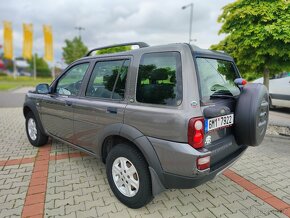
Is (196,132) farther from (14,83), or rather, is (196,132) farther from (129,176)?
(14,83)

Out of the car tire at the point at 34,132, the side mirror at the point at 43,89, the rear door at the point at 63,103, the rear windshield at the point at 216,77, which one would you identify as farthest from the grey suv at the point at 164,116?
the car tire at the point at 34,132

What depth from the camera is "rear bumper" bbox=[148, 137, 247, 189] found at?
215 centimetres

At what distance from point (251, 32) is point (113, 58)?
385 centimetres

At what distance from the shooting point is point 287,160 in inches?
165

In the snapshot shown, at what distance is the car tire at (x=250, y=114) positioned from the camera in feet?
8.34

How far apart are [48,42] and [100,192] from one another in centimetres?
3166

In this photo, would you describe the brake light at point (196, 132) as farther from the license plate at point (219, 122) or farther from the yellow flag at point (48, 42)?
the yellow flag at point (48, 42)

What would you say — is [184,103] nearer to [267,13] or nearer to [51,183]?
[51,183]

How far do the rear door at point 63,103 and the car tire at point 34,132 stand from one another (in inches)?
18.9

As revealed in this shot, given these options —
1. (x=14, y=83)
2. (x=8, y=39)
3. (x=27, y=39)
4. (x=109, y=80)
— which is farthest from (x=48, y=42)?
(x=109, y=80)

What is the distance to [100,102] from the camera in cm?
296

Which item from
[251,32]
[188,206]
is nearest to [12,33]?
[251,32]

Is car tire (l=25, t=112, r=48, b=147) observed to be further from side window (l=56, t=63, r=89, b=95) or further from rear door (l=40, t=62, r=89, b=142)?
side window (l=56, t=63, r=89, b=95)

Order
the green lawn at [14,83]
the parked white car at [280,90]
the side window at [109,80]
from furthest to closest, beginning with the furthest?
the green lawn at [14,83] → the parked white car at [280,90] → the side window at [109,80]
